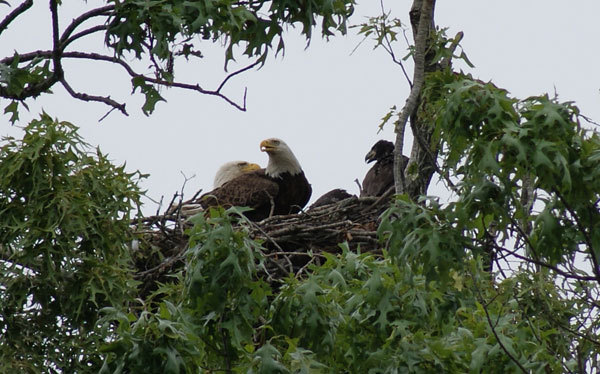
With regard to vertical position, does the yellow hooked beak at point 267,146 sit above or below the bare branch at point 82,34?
above

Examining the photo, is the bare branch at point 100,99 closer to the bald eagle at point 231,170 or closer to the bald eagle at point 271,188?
the bald eagle at point 271,188

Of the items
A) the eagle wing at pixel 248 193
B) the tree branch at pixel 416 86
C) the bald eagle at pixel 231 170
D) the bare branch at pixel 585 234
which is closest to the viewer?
the bare branch at pixel 585 234

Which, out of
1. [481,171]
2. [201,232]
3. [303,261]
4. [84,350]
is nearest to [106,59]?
[201,232]

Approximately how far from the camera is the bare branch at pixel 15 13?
6945mm

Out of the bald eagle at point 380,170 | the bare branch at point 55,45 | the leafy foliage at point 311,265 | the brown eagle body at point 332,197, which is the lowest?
the leafy foliage at point 311,265

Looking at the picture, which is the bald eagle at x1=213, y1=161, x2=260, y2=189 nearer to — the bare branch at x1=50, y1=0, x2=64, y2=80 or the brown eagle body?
the brown eagle body

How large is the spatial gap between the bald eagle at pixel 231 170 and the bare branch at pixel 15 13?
7.17 meters

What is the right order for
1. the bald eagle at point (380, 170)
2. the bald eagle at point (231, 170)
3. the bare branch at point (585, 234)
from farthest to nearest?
the bald eagle at point (231, 170), the bald eagle at point (380, 170), the bare branch at point (585, 234)

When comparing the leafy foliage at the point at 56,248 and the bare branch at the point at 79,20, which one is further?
the leafy foliage at the point at 56,248

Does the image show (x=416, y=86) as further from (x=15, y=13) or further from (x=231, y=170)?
(x=231, y=170)

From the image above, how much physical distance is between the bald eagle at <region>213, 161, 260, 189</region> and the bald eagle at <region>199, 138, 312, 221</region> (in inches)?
22.3

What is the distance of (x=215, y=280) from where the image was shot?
6.24 m

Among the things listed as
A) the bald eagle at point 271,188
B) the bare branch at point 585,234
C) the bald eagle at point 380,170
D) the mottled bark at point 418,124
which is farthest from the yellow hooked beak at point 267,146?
the bare branch at point 585,234

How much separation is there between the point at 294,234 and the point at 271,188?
6.31 feet
